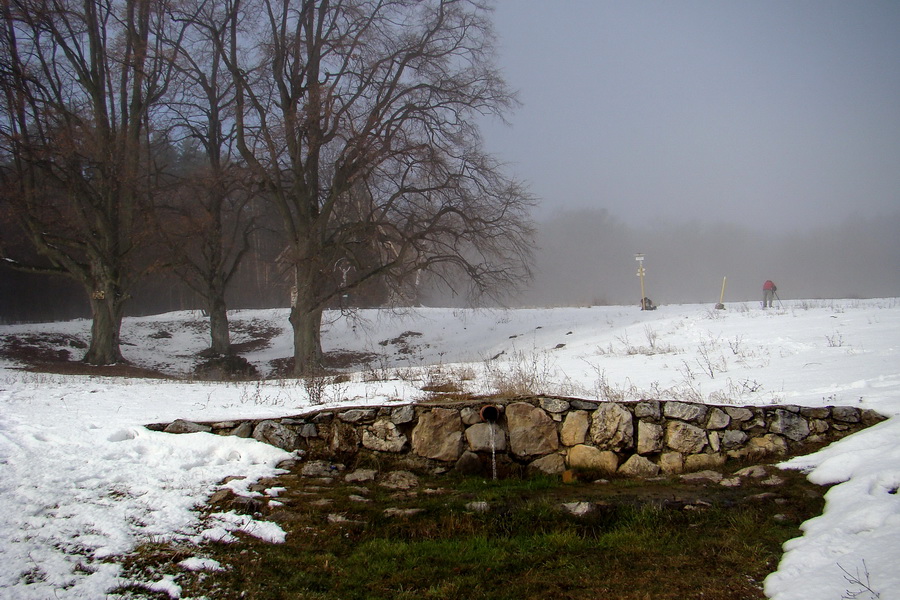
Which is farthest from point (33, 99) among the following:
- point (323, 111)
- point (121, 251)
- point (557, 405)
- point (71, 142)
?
point (557, 405)

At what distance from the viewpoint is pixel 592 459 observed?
7.28 m

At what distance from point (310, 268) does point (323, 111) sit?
188 inches

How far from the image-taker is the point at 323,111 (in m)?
17.9

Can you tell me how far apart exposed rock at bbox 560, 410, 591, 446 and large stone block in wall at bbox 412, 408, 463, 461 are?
1.29 m

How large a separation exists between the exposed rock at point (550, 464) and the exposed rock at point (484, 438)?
43cm

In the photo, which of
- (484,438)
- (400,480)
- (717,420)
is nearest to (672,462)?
(717,420)

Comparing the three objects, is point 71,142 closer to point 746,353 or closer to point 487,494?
point 487,494

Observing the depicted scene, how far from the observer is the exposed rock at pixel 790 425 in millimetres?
6977

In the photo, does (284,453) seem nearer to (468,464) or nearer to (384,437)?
(384,437)

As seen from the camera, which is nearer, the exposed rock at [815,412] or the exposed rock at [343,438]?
the exposed rock at [815,412]

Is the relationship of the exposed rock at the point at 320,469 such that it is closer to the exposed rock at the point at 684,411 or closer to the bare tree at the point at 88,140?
the exposed rock at the point at 684,411

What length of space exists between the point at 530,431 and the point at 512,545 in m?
2.62

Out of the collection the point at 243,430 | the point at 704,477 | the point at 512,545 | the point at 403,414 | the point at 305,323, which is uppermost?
the point at 305,323

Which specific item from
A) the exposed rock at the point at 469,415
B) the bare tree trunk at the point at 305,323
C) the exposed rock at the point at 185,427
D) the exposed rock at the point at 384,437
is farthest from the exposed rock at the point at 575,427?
the bare tree trunk at the point at 305,323
